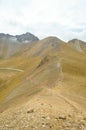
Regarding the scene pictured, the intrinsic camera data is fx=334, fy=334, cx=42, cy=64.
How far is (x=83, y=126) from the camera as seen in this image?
2473 cm

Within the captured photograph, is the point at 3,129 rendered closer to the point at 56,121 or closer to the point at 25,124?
the point at 25,124

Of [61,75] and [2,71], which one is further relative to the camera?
[2,71]

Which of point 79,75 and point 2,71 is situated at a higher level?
point 79,75

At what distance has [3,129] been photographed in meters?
25.1

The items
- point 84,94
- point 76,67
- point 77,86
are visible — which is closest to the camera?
point 84,94

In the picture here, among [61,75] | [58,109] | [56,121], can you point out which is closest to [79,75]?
[61,75]

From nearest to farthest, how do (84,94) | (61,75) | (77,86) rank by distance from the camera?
(84,94) < (77,86) < (61,75)

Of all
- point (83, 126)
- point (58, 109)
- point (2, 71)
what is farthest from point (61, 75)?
point (2, 71)

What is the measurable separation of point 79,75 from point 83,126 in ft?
105

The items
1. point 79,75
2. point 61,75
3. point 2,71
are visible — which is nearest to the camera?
point 61,75

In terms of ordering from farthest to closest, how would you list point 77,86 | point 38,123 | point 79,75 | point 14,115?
point 79,75 < point 77,86 < point 14,115 < point 38,123

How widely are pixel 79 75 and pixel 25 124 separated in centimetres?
3278

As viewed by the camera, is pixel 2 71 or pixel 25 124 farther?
pixel 2 71

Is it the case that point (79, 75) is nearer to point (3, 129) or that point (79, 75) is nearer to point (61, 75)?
point (61, 75)
